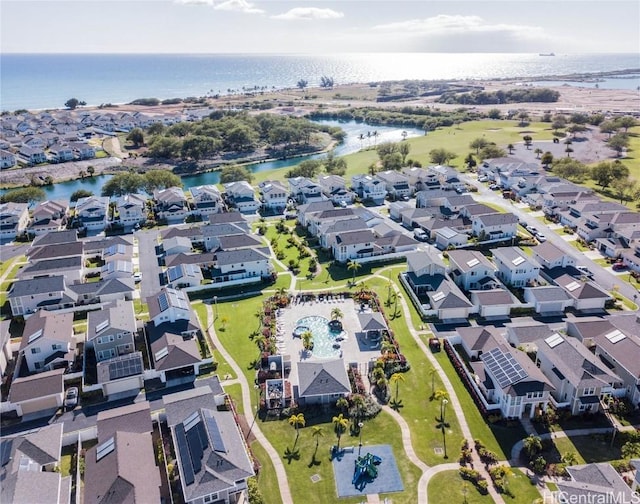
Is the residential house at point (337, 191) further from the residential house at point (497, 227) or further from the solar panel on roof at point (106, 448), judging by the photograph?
the solar panel on roof at point (106, 448)

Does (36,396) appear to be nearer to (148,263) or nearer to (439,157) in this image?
(148,263)

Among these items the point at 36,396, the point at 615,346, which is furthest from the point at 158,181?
the point at 615,346

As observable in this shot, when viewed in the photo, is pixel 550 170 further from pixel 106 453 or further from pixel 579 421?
pixel 106 453

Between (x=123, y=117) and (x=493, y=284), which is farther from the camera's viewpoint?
(x=123, y=117)

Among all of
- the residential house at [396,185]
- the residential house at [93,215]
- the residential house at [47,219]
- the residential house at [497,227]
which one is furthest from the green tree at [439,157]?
the residential house at [47,219]

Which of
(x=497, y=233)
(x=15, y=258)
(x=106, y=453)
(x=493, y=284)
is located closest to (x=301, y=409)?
(x=106, y=453)

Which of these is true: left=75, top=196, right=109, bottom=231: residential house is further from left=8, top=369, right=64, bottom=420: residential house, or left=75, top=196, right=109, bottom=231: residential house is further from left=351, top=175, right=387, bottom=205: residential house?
left=351, top=175, right=387, bottom=205: residential house
